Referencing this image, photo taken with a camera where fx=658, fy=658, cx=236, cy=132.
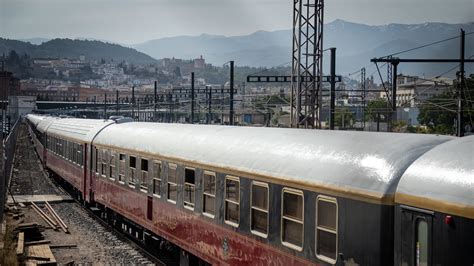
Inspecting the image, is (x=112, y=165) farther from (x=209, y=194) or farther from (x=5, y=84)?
(x=5, y=84)

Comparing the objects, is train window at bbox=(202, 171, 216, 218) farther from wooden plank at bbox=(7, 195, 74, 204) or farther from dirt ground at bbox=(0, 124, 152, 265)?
wooden plank at bbox=(7, 195, 74, 204)

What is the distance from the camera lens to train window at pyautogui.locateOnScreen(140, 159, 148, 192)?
15344mm

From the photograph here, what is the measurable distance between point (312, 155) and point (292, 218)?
2.91 feet

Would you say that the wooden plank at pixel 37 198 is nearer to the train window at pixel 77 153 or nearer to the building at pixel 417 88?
the train window at pixel 77 153

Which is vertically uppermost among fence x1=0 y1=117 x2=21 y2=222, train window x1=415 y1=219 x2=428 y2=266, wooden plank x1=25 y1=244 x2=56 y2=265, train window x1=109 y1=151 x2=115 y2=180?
train window x1=415 y1=219 x2=428 y2=266

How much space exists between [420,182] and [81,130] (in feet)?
67.7

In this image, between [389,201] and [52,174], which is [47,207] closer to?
[52,174]

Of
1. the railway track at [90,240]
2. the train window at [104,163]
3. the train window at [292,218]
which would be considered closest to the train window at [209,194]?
the train window at [292,218]

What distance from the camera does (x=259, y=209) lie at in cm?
971

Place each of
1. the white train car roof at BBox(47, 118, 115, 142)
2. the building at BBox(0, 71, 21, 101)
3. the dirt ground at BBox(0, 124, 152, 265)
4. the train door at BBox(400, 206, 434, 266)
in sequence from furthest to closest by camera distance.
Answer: the building at BBox(0, 71, 21, 101), the white train car roof at BBox(47, 118, 115, 142), the dirt ground at BBox(0, 124, 152, 265), the train door at BBox(400, 206, 434, 266)

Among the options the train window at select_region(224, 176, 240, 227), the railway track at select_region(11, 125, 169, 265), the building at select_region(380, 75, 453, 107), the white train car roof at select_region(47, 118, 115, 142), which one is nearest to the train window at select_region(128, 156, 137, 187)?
the railway track at select_region(11, 125, 169, 265)

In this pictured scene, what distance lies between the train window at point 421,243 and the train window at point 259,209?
3230 millimetres

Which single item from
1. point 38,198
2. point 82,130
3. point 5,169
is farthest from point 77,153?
point 38,198

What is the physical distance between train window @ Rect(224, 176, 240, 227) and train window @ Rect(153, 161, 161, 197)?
→ 381 cm
